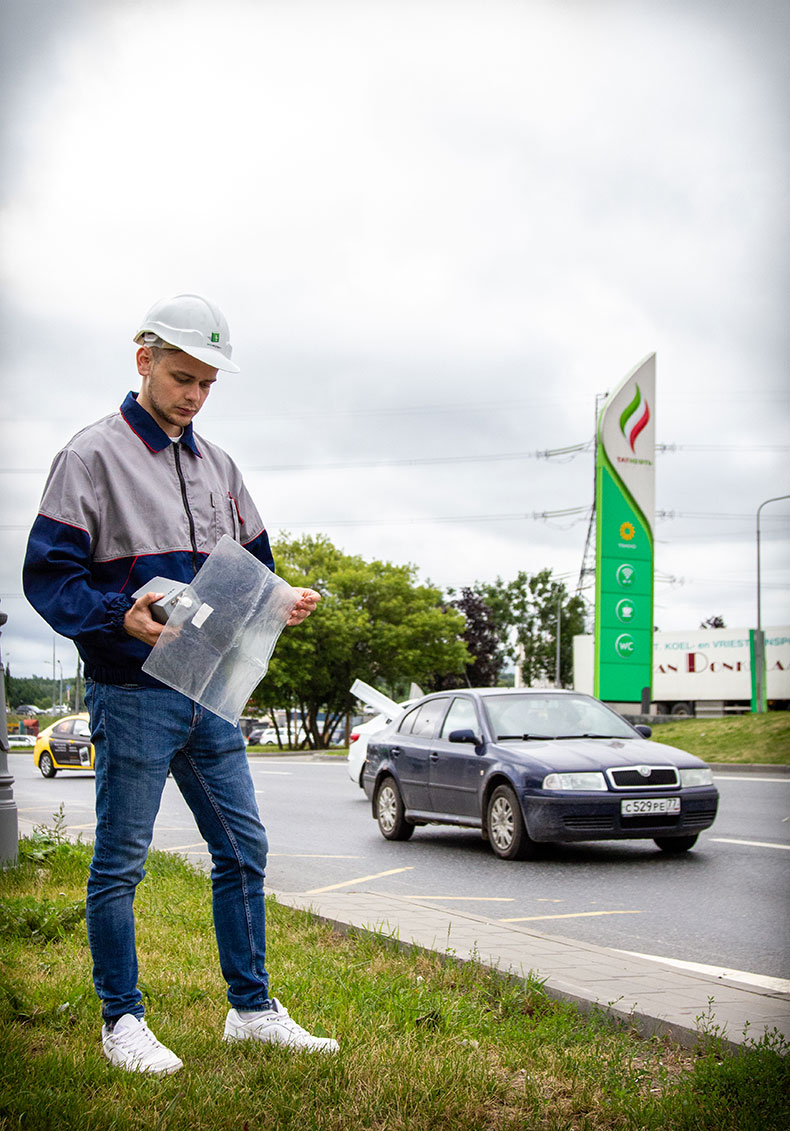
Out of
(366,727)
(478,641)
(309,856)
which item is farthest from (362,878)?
(478,641)

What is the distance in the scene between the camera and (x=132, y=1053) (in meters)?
3.25

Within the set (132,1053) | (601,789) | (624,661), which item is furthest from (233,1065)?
(624,661)

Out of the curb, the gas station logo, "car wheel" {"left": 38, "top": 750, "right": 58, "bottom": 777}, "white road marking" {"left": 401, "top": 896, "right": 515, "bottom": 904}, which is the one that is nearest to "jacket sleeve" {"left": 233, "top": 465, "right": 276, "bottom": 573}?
"white road marking" {"left": 401, "top": 896, "right": 515, "bottom": 904}

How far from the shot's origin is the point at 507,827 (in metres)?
9.98

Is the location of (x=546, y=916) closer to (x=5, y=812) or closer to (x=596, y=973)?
(x=596, y=973)

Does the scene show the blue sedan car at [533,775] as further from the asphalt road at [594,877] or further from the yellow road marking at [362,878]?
the yellow road marking at [362,878]

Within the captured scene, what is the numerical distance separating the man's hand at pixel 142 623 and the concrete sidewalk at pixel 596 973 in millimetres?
1954

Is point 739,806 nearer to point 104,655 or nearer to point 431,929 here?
point 431,929

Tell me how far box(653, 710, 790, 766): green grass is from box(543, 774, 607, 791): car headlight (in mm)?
12395

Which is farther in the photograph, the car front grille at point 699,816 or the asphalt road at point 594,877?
the car front grille at point 699,816

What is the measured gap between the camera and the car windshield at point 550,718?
10.6m

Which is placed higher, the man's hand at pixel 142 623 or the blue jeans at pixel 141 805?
the man's hand at pixel 142 623

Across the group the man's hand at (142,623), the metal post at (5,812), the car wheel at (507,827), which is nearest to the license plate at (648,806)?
the car wheel at (507,827)

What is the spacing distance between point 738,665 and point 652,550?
15.7 meters
